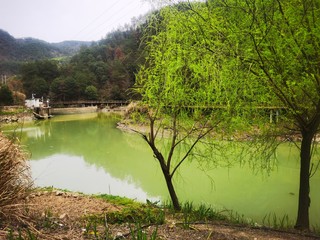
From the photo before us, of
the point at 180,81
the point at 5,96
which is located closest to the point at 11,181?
the point at 180,81

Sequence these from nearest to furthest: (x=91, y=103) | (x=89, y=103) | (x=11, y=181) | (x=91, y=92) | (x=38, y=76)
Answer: (x=11, y=181), (x=91, y=103), (x=89, y=103), (x=91, y=92), (x=38, y=76)

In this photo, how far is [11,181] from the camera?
3.34m

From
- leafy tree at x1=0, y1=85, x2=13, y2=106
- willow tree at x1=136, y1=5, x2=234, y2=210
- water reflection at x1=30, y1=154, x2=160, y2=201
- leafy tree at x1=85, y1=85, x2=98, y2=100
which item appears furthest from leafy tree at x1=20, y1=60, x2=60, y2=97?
willow tree at x1=136, y1=5, x2=234, y2=210

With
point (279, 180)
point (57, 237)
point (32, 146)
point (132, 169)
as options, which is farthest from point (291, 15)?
point (32, 146)

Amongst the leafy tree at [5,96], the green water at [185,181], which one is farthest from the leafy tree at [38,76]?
the green water at [185,181]

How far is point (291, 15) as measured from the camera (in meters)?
4.03

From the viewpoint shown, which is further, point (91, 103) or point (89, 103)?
point (89, 103)

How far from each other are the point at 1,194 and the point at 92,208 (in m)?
2.21

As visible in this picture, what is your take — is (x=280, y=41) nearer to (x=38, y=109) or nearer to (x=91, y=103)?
(x=38, y=109)

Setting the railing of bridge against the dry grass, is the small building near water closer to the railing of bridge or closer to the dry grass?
the railing of bridge

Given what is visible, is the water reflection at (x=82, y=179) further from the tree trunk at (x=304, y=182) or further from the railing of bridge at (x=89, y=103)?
the railing of bridge at (x=89, y=103)

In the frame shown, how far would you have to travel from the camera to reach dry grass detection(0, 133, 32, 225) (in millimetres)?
2851

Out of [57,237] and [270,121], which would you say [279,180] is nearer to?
[270,121]

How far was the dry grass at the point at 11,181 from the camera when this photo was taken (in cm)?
285
